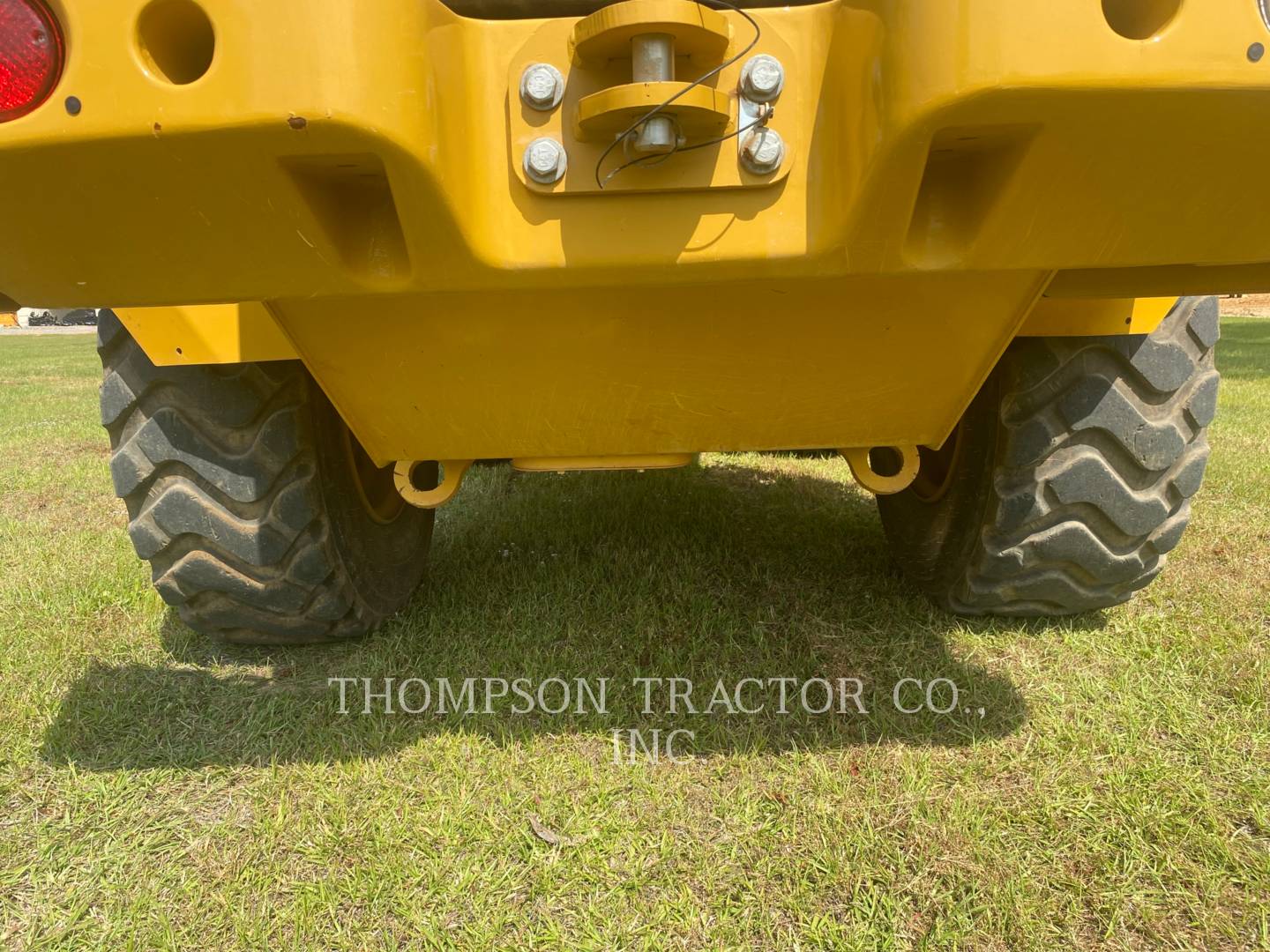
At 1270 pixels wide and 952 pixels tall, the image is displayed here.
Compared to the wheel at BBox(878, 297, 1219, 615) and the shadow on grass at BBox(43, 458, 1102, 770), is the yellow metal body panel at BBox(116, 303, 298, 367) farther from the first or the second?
the wheel at BBox(878, 297, 1219, 615)

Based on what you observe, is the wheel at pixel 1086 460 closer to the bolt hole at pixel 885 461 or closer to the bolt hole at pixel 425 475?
the bolt hole at pixel 885 461

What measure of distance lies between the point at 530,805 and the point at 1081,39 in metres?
1.46

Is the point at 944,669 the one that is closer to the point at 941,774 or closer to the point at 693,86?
the point at 941,774

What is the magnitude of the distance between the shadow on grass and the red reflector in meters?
1.30

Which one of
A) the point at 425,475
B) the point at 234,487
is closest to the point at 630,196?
the point at 234,487

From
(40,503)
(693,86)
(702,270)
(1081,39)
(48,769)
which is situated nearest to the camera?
(1081,39)

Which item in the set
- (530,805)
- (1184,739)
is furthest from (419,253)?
(1184,739)

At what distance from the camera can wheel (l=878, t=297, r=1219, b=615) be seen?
1792 millimetres

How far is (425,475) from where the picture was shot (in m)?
2.67

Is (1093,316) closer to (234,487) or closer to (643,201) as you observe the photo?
(643,201)

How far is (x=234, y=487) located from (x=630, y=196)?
123 centimetres

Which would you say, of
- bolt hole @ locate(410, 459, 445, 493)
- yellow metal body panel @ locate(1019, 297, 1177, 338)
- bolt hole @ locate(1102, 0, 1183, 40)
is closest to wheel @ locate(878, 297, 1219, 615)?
yellow metal body panel @ locate(1019, 297, 1177, 338)

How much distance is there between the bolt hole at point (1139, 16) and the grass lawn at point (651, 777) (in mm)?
1254

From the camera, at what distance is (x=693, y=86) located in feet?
→ 3.13
